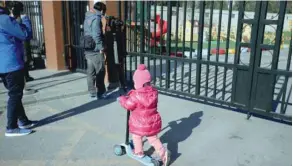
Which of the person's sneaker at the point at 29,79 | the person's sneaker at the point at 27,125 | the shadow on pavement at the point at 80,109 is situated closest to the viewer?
the person's sneaker at the point at 27,125

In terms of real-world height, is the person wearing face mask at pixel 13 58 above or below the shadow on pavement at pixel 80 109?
above

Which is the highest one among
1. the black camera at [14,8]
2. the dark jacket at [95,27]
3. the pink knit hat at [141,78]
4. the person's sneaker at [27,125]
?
the black camera at [14,8]

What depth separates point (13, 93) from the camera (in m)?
3.81

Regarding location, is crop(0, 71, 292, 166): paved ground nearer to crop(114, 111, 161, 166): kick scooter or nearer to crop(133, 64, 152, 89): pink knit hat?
crop(114, 111, 161, 166): kick scooter

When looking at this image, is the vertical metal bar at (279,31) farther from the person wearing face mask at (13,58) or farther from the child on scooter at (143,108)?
the person wearing face mask at (13,58)

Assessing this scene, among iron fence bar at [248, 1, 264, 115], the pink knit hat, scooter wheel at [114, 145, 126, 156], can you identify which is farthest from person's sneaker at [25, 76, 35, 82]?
iron fence bar at [248, 1, 264, 115]

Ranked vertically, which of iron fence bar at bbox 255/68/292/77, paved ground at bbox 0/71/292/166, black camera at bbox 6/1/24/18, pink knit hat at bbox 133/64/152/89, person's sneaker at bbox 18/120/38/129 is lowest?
paved ground at bbox 0/71/292/166

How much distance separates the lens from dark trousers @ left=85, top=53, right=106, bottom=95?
5.36m

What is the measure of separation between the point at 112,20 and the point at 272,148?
367 centimetres

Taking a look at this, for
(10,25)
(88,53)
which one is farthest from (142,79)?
(88,53)

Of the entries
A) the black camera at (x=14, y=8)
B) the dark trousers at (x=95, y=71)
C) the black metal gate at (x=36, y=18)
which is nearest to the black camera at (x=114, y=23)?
the dark trousers at (x=95, y=71)

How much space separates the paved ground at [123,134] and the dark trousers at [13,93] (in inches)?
11.5

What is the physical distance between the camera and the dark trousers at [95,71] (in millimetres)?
5363

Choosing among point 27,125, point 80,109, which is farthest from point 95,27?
point 27,125
